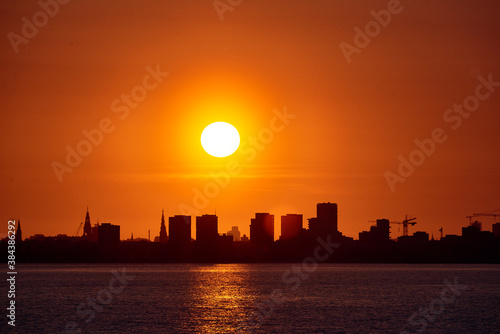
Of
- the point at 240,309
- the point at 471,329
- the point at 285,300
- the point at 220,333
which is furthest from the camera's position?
the point at 285,300

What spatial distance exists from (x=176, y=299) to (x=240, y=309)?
36.3 m

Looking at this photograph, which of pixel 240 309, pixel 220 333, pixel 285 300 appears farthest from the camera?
pixel 285 300

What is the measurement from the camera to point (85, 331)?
4493 inches

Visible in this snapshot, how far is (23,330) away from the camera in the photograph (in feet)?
376

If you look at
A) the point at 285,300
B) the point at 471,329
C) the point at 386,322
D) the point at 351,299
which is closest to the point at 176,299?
the point at 285,300

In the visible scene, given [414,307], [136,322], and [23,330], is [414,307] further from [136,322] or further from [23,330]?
[23,330]

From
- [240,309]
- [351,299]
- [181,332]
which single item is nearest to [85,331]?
[181,332]

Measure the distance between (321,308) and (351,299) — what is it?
98.5ft

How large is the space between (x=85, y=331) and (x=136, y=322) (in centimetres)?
1551

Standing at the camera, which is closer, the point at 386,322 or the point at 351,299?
the point at 386,322

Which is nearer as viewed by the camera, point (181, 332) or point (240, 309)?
point (181, 332)

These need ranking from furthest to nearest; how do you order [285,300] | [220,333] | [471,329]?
1. [285,300]
2. [471,329]
3. [220,333]

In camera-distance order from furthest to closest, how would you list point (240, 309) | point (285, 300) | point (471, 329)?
point (285, 300) → point (240, 309) → point (471, 329)

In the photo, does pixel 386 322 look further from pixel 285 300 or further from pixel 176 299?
pixel 176 299
